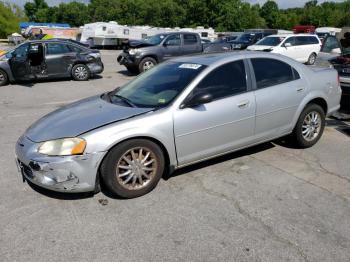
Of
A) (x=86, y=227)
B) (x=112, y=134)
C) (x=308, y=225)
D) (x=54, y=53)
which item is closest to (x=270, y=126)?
(x=308, y=225)

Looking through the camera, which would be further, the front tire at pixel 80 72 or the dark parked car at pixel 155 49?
the dark parked car at pixel 155 49

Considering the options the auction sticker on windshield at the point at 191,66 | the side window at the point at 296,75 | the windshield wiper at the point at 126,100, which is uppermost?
the auction sticker on windshield at the point at 191,66

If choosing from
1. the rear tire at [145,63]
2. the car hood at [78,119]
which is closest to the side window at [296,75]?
the car hood at [78,119]

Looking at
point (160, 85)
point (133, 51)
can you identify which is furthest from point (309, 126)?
point (133, 51)

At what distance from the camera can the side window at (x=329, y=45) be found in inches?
411

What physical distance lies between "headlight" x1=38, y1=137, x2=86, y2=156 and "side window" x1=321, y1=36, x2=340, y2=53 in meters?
8.92

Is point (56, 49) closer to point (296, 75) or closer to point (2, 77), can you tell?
point (2, 77)

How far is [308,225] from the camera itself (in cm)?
333

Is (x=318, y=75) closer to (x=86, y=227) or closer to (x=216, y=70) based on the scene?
(x=216, y=70)

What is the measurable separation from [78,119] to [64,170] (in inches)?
26.9

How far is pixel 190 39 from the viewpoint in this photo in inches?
616

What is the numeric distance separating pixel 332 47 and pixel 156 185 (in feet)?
28.3

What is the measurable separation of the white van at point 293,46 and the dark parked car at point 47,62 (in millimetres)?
7647

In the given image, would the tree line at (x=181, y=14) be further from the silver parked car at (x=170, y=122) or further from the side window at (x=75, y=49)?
the silver parked car at (x=170, y=122)
